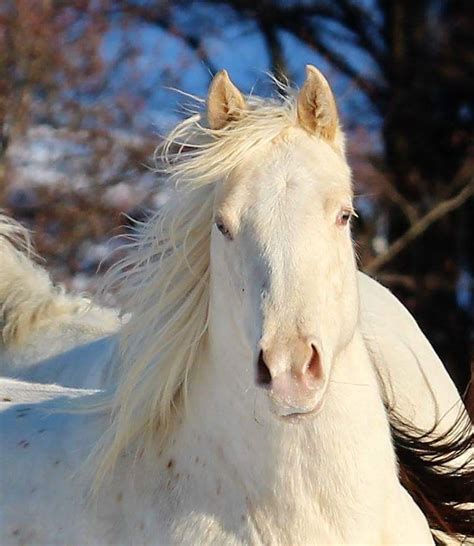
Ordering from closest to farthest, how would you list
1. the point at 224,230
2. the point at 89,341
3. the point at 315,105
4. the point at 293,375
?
1. the point at 293,375
2. the point at 224,230
3. the point at 315,105
4. the point at 89,341

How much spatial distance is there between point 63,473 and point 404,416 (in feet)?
4.90

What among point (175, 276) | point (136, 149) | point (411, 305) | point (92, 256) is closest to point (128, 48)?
point (136, 149)

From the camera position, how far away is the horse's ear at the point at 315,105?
3.03 meters

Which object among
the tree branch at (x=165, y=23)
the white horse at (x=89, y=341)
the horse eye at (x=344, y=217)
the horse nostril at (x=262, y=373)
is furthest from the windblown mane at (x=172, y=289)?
the tree branch at (x=165, y=23)

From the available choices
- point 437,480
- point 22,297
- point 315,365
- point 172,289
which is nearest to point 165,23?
point 22,297

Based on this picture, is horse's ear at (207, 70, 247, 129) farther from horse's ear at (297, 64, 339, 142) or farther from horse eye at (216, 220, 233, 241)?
horse eye at (216, 220, 233, 241)

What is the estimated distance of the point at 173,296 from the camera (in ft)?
10.3

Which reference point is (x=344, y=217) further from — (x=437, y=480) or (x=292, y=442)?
(x=437, y=480)

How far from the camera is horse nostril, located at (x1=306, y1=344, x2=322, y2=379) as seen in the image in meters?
2.58

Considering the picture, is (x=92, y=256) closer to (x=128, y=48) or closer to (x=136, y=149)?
(x=136, y=149)

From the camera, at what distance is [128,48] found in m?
11.3


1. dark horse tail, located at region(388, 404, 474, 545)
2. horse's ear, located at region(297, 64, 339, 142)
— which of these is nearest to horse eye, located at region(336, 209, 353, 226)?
horse's ear, located at region(297, 64, 339, 142)

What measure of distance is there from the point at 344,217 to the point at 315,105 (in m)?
0.32

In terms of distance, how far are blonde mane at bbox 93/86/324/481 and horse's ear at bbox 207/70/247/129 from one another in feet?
0.10
